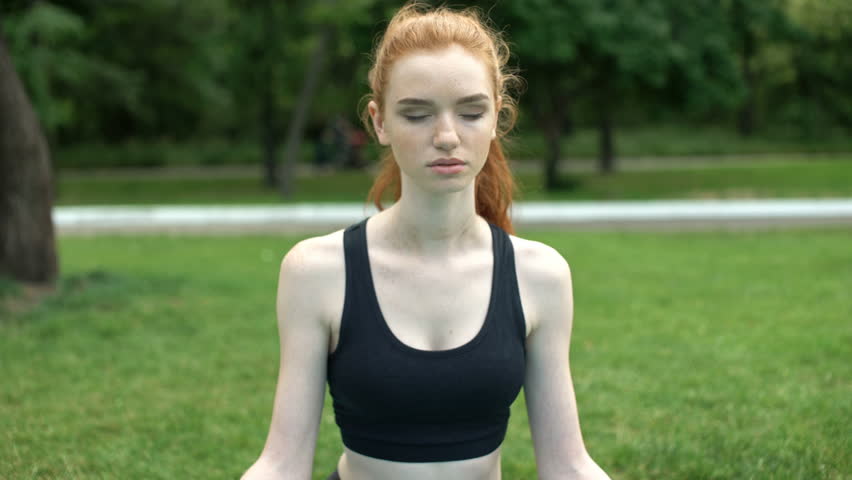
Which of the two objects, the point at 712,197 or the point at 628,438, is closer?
the point at 628,438

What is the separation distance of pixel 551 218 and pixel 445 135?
10.4 meters

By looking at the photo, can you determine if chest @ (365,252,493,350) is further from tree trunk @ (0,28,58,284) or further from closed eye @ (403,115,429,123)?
tree trunk @ (0,28,58,284)

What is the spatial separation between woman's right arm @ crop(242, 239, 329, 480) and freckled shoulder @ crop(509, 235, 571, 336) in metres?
0.48

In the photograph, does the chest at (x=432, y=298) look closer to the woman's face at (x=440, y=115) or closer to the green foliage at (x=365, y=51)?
the woman's face at (x=440, y=115)

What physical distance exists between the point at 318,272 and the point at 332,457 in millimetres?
2112

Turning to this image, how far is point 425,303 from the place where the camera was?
2.08 meters

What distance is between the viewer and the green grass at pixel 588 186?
18.0 m

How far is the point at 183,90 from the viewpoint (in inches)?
1023

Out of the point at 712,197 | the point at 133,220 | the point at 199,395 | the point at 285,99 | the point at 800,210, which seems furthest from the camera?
the point at 285,99

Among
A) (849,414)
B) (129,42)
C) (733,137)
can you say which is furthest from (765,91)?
(849,414)

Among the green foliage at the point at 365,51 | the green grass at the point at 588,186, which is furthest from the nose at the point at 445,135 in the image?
the green grass at the point at 588,186

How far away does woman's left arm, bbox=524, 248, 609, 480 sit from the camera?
7.04 ft

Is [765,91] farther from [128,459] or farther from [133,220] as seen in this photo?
[128,459]

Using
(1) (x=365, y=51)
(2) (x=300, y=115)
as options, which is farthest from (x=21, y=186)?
(2) (x=300, y=115)
